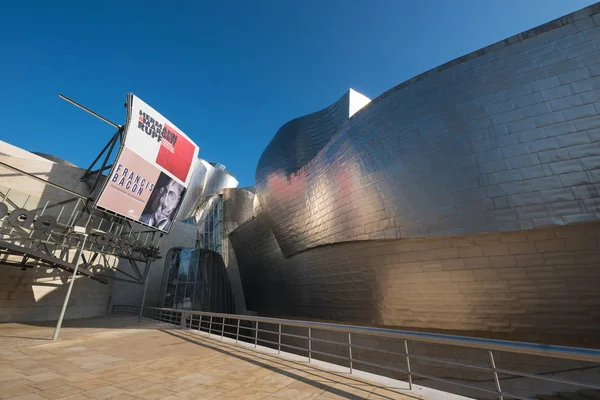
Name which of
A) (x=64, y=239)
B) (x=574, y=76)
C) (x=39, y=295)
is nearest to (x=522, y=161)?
(x=574, y=76)

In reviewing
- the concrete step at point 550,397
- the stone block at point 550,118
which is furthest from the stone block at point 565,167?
the concrete step at point 550,397

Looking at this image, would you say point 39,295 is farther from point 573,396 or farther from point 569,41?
point 569,41

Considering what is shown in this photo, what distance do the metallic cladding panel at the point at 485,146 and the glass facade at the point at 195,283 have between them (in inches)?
439

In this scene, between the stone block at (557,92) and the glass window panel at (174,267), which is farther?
the glass window panel at (174,267)

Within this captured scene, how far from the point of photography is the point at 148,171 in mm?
15289

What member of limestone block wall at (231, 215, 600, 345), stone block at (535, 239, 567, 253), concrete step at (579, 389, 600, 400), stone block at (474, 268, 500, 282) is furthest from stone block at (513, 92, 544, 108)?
concrete step at (579, 389, 600, 400)

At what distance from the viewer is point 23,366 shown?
5.15 m

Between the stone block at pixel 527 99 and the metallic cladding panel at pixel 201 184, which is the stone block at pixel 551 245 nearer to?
the stone block at pixel 527 99

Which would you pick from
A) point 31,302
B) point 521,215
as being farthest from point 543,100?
point 31,302

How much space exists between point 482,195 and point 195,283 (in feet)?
60.8

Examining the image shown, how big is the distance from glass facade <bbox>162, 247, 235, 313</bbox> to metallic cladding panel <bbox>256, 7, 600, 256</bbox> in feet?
36.6

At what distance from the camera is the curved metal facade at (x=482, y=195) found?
8.12 meters

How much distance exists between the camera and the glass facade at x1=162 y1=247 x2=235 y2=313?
19172 millimetres

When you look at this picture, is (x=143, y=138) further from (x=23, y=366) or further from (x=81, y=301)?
(x=23, y=366)
